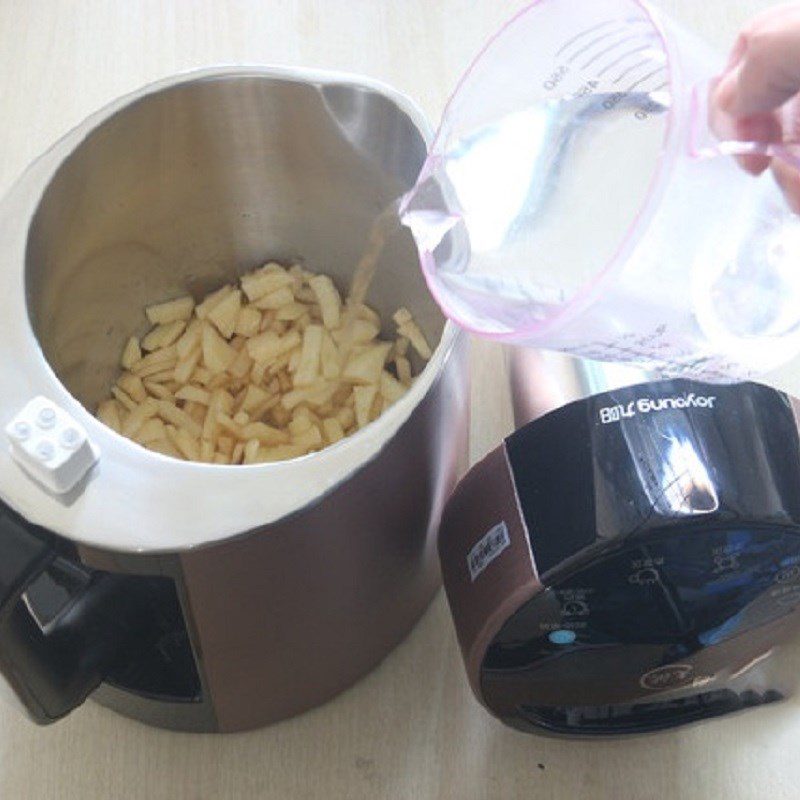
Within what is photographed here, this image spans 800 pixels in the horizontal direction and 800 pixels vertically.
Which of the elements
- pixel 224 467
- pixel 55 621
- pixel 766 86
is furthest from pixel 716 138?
pixel 55 621

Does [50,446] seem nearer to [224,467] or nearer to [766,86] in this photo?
[224,467]

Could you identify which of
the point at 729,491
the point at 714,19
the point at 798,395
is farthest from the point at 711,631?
the point at 714,19

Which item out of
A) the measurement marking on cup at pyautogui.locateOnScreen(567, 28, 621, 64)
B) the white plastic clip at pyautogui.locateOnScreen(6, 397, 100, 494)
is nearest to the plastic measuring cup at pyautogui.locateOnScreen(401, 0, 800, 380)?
the measurement marking on cup at pyautogui.locateOnScreen(567, 28, 621, 64)

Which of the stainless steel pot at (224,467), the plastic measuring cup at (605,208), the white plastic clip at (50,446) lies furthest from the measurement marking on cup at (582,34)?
the white plastic clip at (50,446)

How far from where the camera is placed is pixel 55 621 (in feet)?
2.00

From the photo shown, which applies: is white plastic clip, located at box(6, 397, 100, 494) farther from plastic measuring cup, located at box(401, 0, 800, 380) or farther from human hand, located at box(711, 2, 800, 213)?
human hand, located at box(711, 2, 800, 213)

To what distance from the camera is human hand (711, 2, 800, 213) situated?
46 cm

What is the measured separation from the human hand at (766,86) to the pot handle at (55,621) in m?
0.33

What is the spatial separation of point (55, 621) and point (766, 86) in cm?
41

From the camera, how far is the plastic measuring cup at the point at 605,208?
0.47 metres

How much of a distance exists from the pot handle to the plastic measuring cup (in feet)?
0.69

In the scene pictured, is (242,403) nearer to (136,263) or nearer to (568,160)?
(136,263)

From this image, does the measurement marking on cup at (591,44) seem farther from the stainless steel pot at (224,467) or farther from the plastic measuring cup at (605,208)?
the stainless steel pot at (224,467)

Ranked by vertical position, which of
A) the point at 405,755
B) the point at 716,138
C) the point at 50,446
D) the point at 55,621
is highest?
the point at 716,138
